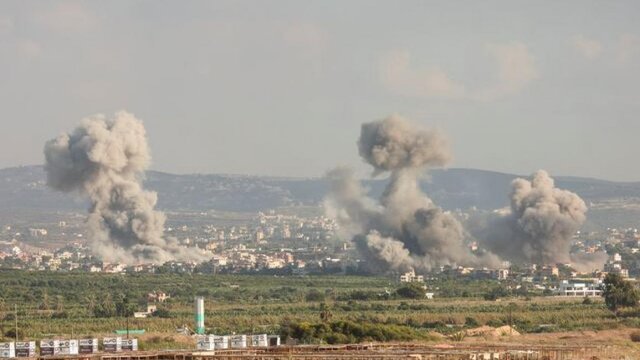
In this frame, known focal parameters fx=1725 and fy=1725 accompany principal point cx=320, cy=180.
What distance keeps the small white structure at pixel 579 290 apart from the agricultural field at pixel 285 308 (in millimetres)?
3491

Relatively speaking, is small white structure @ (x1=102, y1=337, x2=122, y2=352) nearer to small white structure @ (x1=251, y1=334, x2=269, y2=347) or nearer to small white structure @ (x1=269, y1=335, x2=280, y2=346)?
small white structure @ (x1=251, y1=334, x2=269, y2=347)

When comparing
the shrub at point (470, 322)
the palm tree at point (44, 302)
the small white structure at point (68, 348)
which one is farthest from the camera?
the palm tree at point (44, 302)

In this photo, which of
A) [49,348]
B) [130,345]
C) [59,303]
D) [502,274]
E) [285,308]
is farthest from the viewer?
[502,274]

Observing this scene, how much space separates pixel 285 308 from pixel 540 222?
40284mm

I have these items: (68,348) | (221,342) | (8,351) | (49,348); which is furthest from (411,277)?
(8,351)

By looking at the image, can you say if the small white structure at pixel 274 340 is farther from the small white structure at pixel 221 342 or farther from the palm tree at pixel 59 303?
the palm tree at pixel 59 303

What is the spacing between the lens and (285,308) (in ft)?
310

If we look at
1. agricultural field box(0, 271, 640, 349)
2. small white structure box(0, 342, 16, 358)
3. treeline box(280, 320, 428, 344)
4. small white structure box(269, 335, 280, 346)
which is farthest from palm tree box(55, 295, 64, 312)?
small white structure box(0, 342, 16, 358)

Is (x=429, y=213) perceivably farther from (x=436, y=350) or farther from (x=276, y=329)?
(x=436, y=350)

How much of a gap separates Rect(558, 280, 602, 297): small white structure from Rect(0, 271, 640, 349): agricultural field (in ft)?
11.5

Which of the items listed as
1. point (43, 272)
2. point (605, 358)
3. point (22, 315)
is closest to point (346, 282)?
point (43, 272)

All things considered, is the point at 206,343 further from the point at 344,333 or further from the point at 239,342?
the point at 344,333

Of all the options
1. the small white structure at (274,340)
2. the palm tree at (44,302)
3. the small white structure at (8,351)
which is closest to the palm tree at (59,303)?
the palm tree at (44,302)

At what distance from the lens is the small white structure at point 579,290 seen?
115 m
